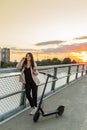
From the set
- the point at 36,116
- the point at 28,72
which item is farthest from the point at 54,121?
the point at 28,72

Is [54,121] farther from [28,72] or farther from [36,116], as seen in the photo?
[28,72]

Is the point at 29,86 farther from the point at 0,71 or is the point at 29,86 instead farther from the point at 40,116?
the point at 0,71

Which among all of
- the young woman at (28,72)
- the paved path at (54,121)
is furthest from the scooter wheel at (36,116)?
the young woman at (28,72)

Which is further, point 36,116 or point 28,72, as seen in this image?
point 28,72

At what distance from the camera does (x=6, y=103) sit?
8867 mm

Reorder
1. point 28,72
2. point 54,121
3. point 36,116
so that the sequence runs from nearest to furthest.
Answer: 1. point 36,116
2. point 54,121
3. point 28,72

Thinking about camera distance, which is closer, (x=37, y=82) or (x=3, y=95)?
(x=3, y=95)

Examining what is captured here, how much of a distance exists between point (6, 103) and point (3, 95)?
39.4 inches

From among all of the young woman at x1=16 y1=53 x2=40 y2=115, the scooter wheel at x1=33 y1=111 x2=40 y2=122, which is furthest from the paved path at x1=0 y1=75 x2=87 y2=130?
the young woman at x1=16 y1=53 x2=40 y2=115

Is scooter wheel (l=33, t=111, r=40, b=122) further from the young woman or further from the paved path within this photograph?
A: the young woman

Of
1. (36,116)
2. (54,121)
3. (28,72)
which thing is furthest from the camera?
(28,72)

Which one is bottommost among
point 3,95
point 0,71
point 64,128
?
point 64,128

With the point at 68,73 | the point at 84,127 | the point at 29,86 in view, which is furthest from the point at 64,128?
the point at 68,73

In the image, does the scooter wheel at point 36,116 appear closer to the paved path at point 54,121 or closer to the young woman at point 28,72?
the paved path at point 54,121
